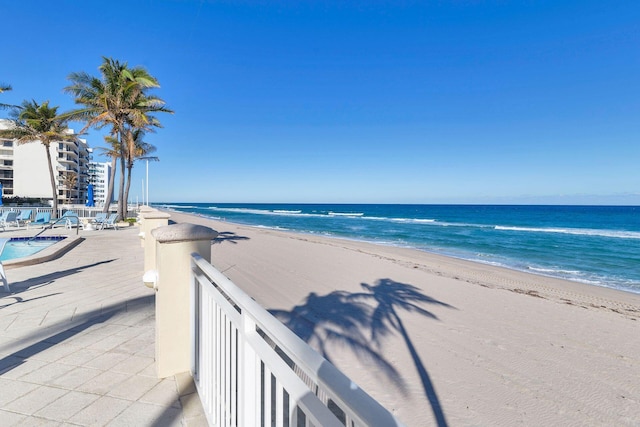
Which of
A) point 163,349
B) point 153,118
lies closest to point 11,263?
point 163,349

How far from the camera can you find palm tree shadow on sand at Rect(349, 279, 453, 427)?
127 inches

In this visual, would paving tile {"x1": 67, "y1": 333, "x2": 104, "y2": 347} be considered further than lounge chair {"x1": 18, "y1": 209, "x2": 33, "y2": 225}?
No

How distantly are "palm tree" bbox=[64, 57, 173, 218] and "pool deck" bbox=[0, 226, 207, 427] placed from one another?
15.2m

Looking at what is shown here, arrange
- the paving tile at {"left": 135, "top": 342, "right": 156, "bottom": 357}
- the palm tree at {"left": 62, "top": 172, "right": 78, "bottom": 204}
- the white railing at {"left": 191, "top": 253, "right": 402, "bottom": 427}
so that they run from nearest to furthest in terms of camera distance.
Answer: the white railing at {"left": 191, "top": 253, "right": 402, "bottom": 427} → the paving tile at {"left": 135, "top": 342, "right": 156, "bottom": 357} → the palm tree at {"left": 62, "top": 172, "right": 78, "bottom": 204}

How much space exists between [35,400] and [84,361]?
1.85ft

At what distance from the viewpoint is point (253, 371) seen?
1.32 metres

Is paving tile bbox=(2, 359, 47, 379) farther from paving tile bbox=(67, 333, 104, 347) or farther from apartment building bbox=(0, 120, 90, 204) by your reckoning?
apartment building bbox=(0, 120, 90, 204)

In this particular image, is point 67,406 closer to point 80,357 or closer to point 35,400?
point 35,400

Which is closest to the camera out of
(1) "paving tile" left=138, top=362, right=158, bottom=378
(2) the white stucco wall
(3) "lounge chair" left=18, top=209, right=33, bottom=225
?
(1) "paving tile" left=138, top=362, right=158, bottom=378

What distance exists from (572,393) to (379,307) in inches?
116

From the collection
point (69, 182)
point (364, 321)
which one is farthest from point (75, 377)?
point (69, 182)

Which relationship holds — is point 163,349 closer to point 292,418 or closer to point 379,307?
point 292,418

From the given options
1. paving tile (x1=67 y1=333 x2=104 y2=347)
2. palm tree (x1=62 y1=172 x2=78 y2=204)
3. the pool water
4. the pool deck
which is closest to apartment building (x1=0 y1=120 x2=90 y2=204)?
palm tree (x1=62 y1=172 x2=78 y2=204)

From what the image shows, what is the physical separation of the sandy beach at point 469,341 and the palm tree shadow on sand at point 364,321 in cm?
2
